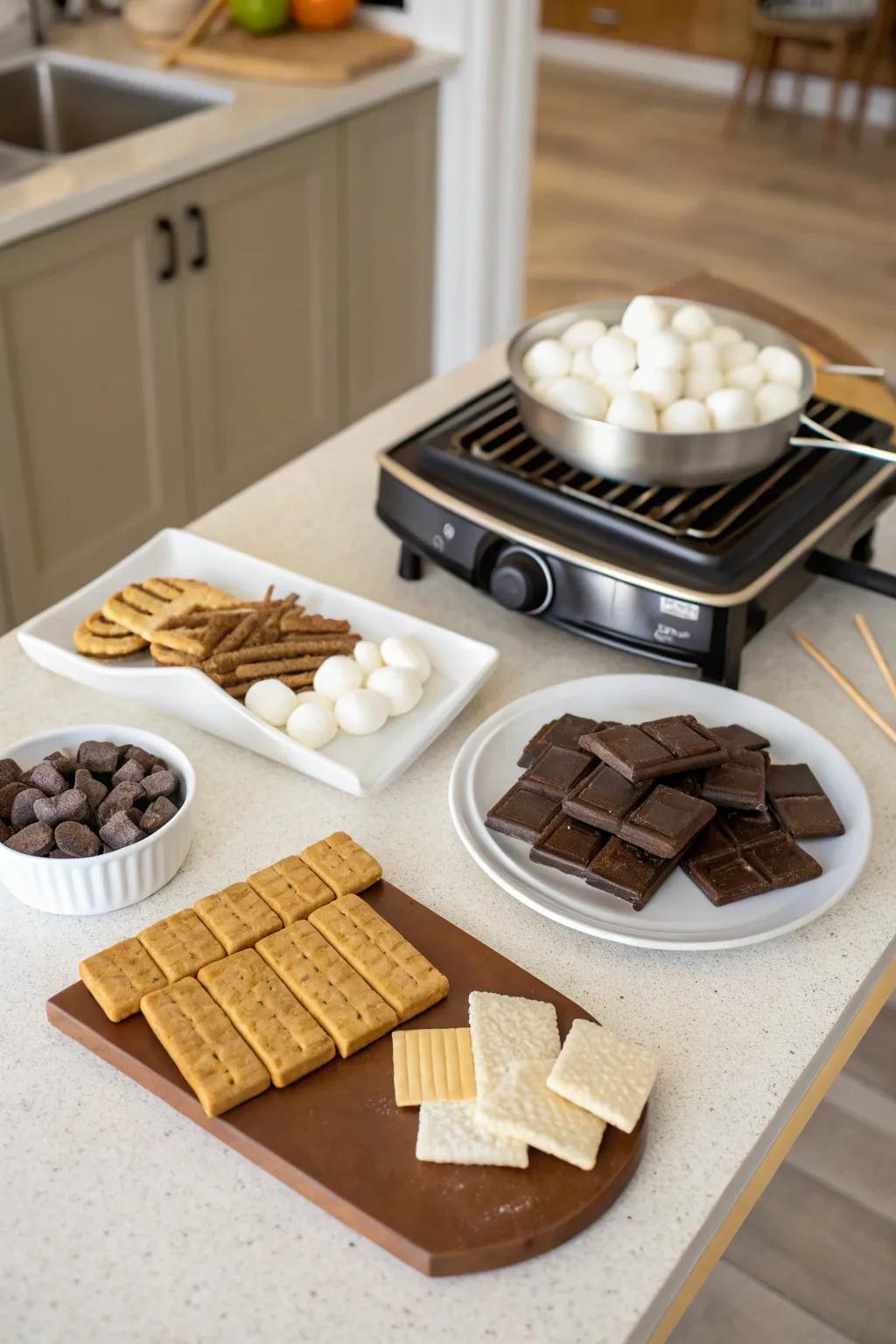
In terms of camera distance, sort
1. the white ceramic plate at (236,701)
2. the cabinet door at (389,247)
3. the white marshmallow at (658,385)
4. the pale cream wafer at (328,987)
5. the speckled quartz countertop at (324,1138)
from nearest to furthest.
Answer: the speckled quartz countertop at (324,1138)
the pale cream wafer at (328,987)
the white ceramic plate at (236,701)
the white marshmallow at (658,385)
the cabinet door at (389,247)

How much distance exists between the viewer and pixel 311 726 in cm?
106

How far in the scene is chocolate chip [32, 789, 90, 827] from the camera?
910 mm

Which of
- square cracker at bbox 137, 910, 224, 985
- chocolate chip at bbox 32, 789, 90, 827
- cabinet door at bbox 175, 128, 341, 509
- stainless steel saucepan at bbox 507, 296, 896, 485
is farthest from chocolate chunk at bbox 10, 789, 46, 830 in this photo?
cabinet door at bbox 175, 128, 341, 509

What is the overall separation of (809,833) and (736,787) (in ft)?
0.22

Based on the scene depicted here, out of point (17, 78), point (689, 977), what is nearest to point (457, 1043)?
point (689, 977)

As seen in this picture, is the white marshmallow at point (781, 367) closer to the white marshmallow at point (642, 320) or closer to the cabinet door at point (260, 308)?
the white marshmallow at point (642, 320)

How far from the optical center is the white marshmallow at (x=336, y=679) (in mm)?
1103

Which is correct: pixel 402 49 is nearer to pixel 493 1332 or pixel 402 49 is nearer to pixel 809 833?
pixel 809 833

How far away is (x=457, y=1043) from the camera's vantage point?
32.0 inches

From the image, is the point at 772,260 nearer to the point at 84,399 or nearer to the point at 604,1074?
the point at 84,399

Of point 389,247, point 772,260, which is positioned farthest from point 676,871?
point 772,260

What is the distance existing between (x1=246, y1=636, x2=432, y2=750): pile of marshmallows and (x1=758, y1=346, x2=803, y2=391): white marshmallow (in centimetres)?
40

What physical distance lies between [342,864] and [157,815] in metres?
0.13

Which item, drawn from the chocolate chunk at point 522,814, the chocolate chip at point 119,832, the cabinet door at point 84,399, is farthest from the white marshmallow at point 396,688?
the cabinet door at point 84,399
